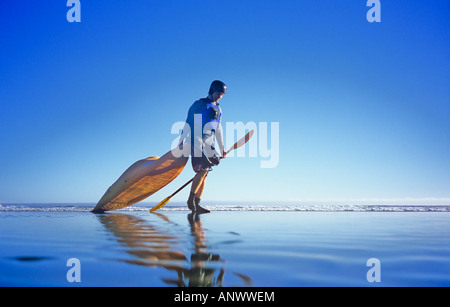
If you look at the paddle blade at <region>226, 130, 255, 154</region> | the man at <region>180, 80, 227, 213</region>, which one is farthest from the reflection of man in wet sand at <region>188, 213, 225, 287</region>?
the paddle blade at <region>226, 130, 255, 154</region>

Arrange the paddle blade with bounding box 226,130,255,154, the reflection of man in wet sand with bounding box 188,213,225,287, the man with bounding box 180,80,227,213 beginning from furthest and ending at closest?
1. the paddle blade with bounding box 226,130,255,154
2. the man with bounding box 180,80,227,213
3. the reflection of man in wet sand with bounding box 188,213,225,287

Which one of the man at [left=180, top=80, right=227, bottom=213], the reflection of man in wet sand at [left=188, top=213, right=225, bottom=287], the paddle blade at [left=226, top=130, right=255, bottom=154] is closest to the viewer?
the reflection of man in wet sand at [left=188, top=213, right=225, bottom=287]

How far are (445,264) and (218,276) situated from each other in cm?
151

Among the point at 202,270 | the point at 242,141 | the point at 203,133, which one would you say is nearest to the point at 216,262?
the point at 202,270

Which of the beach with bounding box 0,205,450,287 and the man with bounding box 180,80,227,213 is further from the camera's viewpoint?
the man with bounding box 180,80,227,213

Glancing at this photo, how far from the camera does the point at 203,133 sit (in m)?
5.66

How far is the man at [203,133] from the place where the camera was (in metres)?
5.59

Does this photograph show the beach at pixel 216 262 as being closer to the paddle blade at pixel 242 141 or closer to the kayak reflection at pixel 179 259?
the kayak reflection at pixel 179 259

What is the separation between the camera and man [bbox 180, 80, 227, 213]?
5.59 meters

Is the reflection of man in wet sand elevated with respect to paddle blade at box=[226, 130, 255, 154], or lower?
lower

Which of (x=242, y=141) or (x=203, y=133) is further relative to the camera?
(x=242, y=141)

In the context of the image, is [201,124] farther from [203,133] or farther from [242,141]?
[242,141]

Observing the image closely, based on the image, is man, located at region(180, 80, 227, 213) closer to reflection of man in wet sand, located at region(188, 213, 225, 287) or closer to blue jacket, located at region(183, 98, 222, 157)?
blue jacket, located at region(183, 98, 222, 157)
